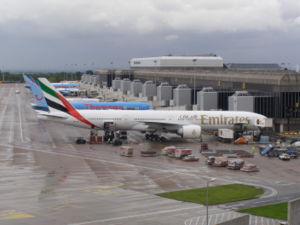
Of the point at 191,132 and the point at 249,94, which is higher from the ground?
the point at 249,94

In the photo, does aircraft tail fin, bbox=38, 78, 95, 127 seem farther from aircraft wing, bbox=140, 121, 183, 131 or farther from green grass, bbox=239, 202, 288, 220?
green grass, bbox=239, 202, 288, 220

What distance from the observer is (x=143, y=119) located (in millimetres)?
75750

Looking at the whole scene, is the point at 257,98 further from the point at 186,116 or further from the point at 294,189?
the point at 294,189

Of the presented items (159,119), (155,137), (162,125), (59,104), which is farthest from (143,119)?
(59,104)

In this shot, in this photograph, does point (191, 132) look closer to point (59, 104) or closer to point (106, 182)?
point (59, 104)

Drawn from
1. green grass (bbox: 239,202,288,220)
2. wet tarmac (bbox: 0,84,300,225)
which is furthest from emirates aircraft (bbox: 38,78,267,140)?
green grass (bbox: 239,202,288,220)

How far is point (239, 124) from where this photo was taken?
255 feet

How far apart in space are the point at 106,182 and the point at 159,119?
2999 centimetres

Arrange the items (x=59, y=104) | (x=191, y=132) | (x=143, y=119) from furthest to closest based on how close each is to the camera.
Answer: (x=143, y=119) → (x=59, y=104) → (x=191, y=132)

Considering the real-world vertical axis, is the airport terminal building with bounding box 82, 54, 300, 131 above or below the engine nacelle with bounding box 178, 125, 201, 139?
above

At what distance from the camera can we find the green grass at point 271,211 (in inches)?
1471

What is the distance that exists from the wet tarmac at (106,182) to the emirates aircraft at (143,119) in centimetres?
223

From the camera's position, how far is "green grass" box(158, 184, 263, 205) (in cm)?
4125

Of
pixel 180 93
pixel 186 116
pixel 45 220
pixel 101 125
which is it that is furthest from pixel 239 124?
pixel 45 220
